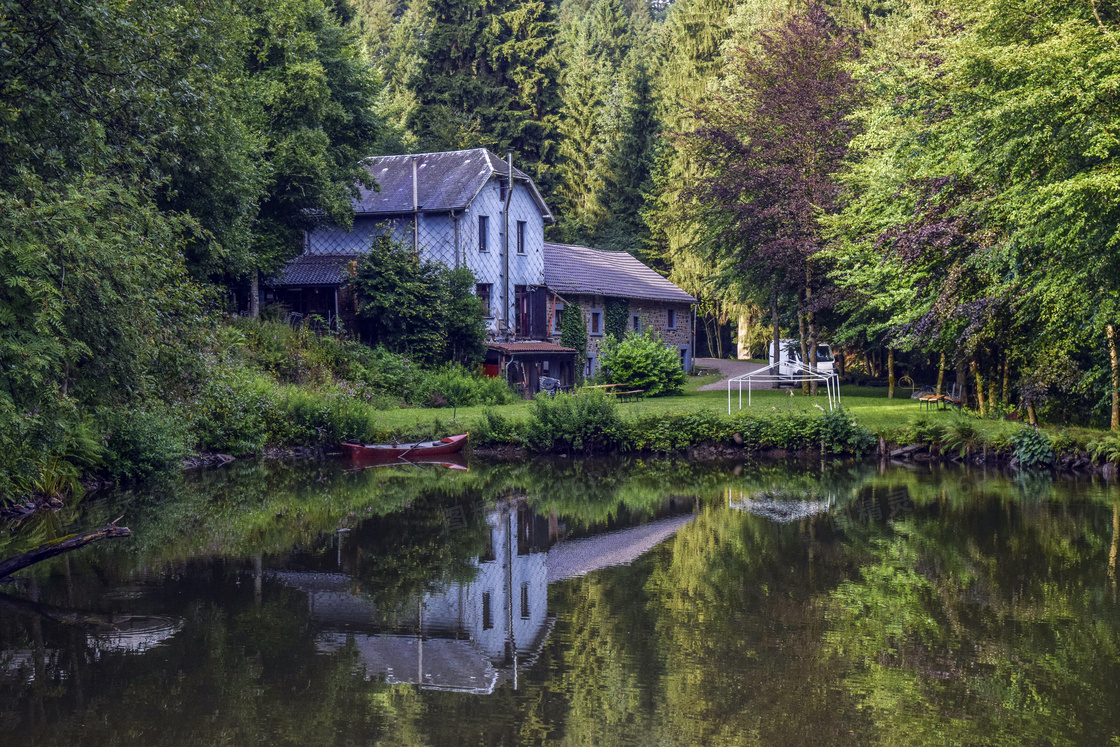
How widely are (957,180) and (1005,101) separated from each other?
4547 millimetres

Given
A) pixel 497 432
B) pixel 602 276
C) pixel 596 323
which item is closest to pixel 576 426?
pixel 497 432

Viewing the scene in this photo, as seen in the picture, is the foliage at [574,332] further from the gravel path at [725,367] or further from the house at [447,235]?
the gravel path at [725,367]

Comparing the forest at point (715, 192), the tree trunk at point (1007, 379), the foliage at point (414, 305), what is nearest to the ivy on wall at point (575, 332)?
the foliage at point (414, 305)

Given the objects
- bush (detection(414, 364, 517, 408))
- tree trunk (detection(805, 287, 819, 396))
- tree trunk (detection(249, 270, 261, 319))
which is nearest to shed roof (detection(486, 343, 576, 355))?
bush (detection(414, 364, 517, 408))

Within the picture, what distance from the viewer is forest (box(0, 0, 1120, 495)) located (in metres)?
11.4

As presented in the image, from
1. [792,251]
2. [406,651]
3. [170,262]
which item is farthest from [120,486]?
[792,251]

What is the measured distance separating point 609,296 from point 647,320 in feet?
12.5

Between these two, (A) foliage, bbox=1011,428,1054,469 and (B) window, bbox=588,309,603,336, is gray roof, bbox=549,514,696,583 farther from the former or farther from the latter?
(B) window, bbox=588,309,603,336

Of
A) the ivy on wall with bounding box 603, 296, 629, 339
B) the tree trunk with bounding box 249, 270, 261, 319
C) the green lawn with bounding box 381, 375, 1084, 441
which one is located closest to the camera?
the green lawn with bounding box 381, 375, 1084, 441

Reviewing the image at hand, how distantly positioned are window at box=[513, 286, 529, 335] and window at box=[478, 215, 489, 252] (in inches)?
Result: 93.5

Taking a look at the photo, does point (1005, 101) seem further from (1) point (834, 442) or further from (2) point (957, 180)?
(1) point (834, 442)

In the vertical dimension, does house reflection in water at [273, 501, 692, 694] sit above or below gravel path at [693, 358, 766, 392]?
below

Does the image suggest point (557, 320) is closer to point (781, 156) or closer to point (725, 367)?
point (781, 156)

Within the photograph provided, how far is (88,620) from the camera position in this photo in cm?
1036
